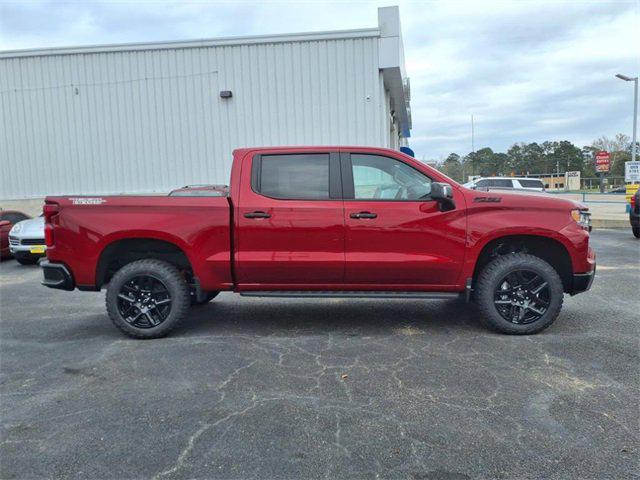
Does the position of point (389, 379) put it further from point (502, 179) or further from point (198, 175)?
point (502, 179)

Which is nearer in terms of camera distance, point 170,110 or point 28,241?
point 28,241

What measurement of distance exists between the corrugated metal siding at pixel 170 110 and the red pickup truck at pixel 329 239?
12967mm

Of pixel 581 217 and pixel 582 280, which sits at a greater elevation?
pixel 581 217

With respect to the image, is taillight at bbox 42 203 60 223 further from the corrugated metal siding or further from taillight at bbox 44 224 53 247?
the corrugated metal siding

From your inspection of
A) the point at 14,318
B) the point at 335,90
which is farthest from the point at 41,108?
the point at 14,318

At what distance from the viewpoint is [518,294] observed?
5.02 metres

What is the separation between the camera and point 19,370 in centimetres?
439

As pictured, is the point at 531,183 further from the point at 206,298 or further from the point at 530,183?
the point at 206,298

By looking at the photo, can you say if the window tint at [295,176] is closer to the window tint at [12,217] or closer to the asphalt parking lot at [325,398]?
the asphalt parking lot at [325,398]

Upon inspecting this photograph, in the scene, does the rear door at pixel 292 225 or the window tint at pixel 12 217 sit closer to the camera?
the rear door at pixel 292 225

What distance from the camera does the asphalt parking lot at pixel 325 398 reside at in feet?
9.29

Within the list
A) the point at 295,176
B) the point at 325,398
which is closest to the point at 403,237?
the point at 295,176

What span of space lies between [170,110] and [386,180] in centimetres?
1515

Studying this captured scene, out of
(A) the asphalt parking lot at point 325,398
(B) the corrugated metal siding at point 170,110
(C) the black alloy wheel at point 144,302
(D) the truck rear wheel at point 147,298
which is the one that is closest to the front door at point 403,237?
(A) the asphalt parking lot at point 325,398
